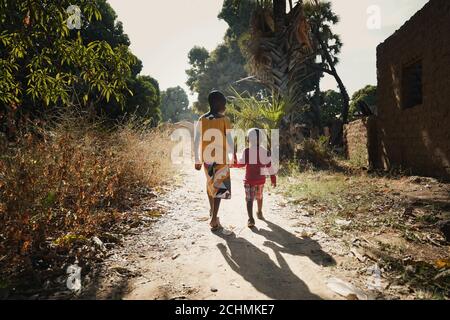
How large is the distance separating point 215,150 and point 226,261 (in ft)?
5.07

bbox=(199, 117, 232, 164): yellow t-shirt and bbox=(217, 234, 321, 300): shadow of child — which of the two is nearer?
bbox=(217, 234, 321, 300): shadow of child

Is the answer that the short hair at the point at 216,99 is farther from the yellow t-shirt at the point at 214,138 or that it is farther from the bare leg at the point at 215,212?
the bare leg at the point at 215,212

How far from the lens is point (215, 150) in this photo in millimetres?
4031

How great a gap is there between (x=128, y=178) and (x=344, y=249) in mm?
4010

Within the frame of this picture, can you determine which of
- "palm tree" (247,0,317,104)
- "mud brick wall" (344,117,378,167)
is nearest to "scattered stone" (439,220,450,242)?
"mud brick wall" (344,117,378,167)

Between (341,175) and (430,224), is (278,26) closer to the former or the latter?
(341,175)

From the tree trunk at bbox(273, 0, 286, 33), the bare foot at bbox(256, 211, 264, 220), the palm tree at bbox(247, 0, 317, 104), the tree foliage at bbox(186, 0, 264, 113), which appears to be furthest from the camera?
the tree foliage at bbox(186, 0, 264, 113)

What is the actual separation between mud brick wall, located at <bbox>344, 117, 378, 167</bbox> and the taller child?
228 inches

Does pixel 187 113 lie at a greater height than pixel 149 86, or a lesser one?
greater

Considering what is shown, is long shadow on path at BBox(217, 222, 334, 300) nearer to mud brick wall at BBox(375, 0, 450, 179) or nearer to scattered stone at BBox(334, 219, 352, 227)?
scattered stone at BBox(334, 219, 352, 227)

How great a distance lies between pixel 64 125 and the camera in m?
4.92

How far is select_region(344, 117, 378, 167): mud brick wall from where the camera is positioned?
27.2ft
